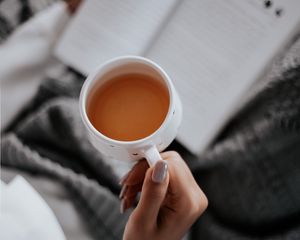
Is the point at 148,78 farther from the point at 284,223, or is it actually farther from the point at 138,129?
the point at 284,223

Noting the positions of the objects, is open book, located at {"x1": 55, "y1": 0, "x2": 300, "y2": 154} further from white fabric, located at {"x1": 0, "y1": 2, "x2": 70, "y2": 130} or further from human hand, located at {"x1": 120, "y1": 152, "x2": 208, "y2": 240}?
human hand, located at {"x1": 120, "y1": 152, "x2": 208, "y2": 240}

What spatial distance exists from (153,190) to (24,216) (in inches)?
10.6

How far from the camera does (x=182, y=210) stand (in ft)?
1.81

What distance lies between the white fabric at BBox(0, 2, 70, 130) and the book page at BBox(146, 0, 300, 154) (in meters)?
0.24

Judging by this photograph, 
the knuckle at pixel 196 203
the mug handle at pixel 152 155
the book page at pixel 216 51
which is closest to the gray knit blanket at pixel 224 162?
the book page at pixel 216 51

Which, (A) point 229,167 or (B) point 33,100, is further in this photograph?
(B) point 33,100

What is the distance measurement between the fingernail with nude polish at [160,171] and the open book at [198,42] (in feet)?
0.98

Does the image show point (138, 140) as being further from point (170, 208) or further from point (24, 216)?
point (24, 216)

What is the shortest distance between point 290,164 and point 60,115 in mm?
414

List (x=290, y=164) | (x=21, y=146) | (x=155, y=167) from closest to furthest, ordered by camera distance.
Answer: (x=155, y=167) → (x=290, y=164) → (x=21, y=146)

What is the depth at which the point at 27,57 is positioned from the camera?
2.96ft

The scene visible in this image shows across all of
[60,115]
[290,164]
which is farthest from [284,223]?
[60,115]

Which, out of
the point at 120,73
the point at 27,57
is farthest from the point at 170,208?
the point at 27,57

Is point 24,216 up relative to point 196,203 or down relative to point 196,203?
down
